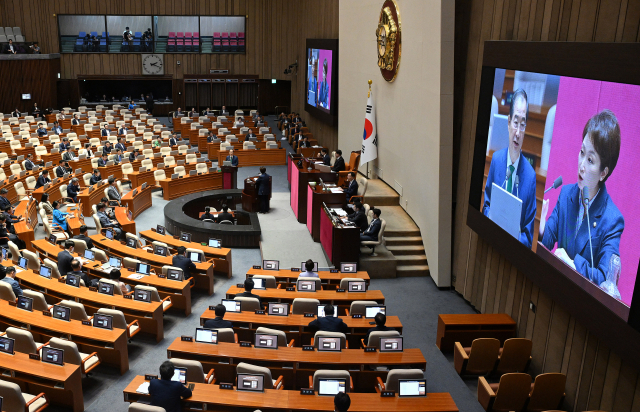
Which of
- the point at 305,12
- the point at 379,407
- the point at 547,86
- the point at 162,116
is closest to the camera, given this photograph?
the point at 379,407

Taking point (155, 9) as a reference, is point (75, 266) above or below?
below

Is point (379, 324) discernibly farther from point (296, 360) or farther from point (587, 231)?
point (587, 231)

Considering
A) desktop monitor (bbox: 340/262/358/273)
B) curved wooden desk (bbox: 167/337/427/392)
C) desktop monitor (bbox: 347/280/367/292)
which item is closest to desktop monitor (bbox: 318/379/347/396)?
curved wooden desk (bbox: 167/337/427/392)

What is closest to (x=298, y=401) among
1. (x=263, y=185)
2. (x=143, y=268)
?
(x=143, y=268)

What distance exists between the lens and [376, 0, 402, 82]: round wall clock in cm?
1291

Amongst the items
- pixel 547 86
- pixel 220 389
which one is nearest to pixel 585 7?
pixel 547 86

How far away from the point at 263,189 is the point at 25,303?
7263 mm

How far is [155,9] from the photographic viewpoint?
30.1 metres

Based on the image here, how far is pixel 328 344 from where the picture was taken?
7.12 m

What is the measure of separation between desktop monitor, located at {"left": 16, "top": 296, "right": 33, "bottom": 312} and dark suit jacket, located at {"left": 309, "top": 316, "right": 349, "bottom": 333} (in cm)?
394

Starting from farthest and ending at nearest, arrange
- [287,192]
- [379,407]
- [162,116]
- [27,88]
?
[162,116] < [27,88] < [287,192] < [379,407]

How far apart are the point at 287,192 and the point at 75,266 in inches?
353

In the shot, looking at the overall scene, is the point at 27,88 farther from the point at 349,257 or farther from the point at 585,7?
the point at 585,7

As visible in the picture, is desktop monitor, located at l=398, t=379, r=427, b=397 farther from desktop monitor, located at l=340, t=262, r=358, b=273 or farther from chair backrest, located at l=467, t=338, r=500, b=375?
desktop monitor, located at l=340, t=262, r=358, b=273
